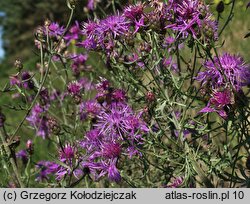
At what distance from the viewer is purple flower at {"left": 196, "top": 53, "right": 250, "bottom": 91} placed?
1.66 meters

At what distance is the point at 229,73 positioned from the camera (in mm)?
1671

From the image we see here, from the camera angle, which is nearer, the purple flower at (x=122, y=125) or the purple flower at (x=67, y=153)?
the purple flower at (x=122, y=125)

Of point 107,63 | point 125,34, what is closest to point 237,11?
point 107,63

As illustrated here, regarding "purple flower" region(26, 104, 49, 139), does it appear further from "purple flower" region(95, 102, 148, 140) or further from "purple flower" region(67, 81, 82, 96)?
"purple flower" region(95, 102, 148, 140)

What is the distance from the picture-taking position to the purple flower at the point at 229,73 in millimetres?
1663

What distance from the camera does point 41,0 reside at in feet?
55.4

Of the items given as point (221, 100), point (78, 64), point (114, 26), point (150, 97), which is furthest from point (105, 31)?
point (78, 64)

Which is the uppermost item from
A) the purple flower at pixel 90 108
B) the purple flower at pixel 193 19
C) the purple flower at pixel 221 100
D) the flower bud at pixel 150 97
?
the purple flower at pixel 90 108

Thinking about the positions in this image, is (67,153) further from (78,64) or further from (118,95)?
(78,64)

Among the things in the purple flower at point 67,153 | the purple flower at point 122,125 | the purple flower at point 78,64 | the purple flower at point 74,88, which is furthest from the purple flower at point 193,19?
the purple flower at point 78,64

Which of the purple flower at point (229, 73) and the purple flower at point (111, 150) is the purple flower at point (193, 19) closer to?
the purple flower at point (229, 73)

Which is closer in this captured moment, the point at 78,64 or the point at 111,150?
the point at 111,150
